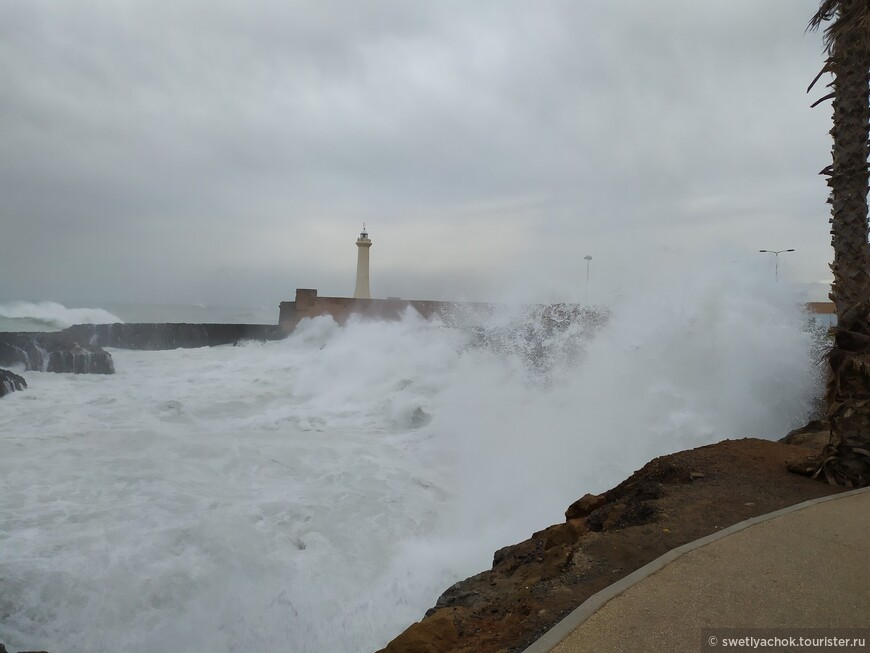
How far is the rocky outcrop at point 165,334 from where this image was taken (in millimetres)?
25859

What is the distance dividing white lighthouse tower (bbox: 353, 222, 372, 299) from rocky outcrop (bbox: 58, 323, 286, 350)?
15.2 ft

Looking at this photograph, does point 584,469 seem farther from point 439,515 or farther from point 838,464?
point 838,464

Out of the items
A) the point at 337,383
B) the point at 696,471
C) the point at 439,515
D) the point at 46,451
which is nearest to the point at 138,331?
the point at 337,383

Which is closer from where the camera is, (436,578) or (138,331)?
(436,578)

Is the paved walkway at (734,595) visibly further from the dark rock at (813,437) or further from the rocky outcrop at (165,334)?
the rocky outcrop at (165,334)

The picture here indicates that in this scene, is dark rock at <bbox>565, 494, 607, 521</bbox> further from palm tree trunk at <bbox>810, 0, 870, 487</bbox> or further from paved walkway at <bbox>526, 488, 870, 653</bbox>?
palm tree trunk at <bbox>810, 0, 870, 487</bbox>

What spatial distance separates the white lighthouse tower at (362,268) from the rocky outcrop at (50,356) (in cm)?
1333

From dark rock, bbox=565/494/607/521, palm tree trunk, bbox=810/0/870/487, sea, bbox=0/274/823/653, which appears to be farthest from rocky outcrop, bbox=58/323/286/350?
palm tree trunk, bbox=810/0/870/487

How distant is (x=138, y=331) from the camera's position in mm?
27016

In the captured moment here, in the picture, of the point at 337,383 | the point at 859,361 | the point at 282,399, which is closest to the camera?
the point at 859,361

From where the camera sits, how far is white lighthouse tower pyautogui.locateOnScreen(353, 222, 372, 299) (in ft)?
100

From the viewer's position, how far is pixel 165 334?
27.9 metres

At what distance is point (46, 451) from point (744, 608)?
9.35 metres

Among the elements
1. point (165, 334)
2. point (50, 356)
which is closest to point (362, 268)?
point (165, 334)
